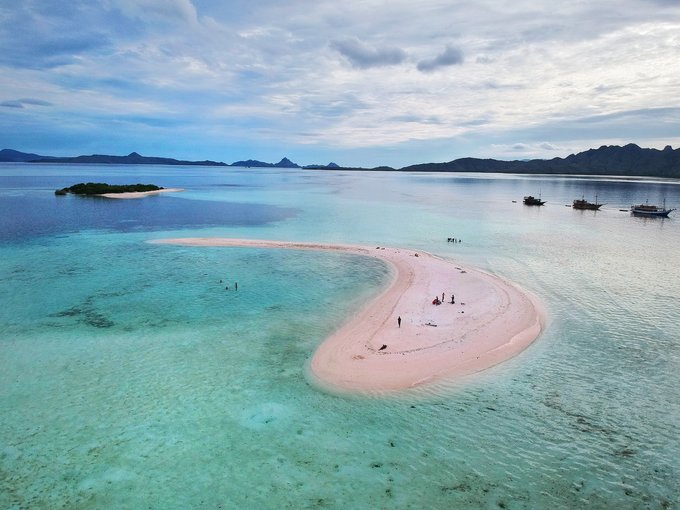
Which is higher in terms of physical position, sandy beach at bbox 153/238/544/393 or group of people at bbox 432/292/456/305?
group of people at bbox 432/292/456/305

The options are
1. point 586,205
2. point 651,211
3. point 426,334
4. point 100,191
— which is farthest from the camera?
point 100,191

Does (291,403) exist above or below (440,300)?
below

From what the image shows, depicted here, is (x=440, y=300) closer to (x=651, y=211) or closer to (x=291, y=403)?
(x=291, y=403)

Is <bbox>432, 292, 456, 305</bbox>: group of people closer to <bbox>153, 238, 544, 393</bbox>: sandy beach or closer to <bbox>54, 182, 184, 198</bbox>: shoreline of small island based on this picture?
<bbox>153, 238, 544, 393</bbox>: sandy beach

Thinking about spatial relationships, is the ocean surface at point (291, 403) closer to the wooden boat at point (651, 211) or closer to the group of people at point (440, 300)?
the group of people at point (440, 300)

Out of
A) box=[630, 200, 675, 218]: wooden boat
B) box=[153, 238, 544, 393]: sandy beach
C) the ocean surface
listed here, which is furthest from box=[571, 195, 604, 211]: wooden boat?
box=[153, 238, 544, 393]: sandy beach

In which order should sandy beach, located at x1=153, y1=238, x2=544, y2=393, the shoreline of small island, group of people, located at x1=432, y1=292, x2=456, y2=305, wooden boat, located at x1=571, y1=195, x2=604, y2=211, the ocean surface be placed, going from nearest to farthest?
the ocean surface, sandy beach, located at x1=153, y1=238, x2=544, y2=393, group of people, located at x1=432, y1=292, x2=456, y2=305, wooden boat, located at x1=571, y1=195, x2=604, y2=211, the shoreline of small island

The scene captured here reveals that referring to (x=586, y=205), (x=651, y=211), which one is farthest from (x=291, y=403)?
(x=586, y=205)
